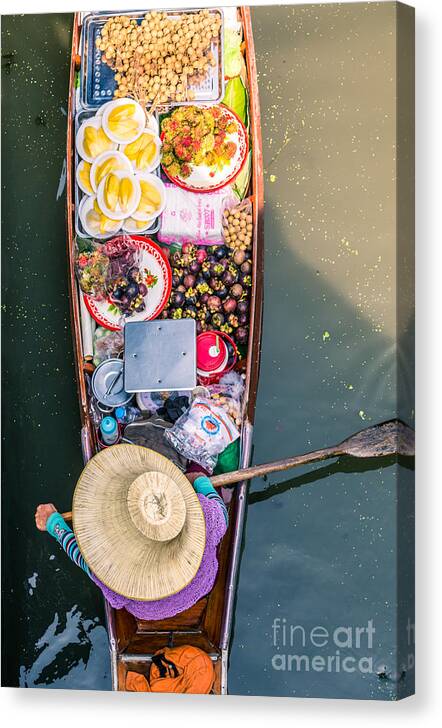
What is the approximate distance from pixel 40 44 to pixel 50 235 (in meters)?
0.81

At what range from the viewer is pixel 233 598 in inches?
160

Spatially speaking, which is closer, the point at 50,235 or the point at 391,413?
the point at 391,413

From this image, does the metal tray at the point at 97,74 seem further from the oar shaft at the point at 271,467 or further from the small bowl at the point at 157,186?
the oar shaft at the point at 271,467

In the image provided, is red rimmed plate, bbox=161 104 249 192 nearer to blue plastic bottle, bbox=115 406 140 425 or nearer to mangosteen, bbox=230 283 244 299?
mangosteen, bbox=230 283 244 299

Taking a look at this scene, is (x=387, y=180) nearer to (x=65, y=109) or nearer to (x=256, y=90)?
Result: (x=256, y=90)

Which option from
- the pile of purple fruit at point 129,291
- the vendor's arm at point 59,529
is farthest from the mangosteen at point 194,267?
the vendor's arm at point 59,529

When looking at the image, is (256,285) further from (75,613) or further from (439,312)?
(75,613)

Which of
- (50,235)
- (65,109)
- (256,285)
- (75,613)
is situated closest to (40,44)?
(65,109)

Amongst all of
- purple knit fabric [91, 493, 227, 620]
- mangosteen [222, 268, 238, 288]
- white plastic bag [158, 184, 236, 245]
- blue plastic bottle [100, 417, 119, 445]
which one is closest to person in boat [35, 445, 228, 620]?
purple knit fabric [91, 493, 227, 620]

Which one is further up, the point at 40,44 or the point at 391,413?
the point at 40,44

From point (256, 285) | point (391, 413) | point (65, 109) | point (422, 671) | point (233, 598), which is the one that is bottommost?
point (422, 671)

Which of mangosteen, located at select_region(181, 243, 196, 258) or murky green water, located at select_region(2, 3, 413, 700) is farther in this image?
mangosteen, located at select_region(181, 243, 196, 258)

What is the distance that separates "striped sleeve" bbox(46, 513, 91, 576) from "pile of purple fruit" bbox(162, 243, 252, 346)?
976 millimetres

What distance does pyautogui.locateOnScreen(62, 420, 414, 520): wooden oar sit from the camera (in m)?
3.97
